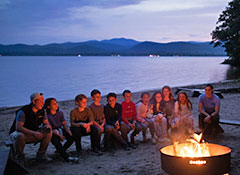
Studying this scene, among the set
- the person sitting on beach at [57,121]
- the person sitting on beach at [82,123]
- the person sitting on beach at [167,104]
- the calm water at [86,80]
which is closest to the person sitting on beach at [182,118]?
the person sitting on beach at [167,104]

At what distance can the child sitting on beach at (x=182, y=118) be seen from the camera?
6.88 metres

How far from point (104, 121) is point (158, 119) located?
1265 mm

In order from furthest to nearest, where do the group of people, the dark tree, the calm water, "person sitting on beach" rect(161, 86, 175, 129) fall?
the dark tree < the calm water < "person sitting on beach" rect(161, 86, 175, 129) < the group of people

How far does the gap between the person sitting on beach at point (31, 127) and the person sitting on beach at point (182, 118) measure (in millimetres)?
2881

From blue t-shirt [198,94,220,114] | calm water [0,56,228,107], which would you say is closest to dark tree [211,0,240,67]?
calm water [0,56,228,107]

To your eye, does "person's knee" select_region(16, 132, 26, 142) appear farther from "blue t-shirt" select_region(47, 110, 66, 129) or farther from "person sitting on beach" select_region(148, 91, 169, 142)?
"person sitting on beach" select_region(148, 91, 169, 142)

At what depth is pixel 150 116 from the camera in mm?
6980

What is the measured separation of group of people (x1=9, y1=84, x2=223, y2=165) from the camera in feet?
17.7

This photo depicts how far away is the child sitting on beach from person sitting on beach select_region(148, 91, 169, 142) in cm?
22

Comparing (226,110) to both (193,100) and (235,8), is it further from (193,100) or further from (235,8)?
(235,8)

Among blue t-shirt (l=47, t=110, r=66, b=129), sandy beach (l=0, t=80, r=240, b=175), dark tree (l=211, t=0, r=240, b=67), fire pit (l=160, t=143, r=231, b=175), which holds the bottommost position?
sandy beach (l=0, t=80, r=240, b=175)

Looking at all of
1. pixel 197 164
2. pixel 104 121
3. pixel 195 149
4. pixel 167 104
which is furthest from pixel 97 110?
pixel 197 164

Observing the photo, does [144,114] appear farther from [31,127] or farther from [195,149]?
[31,127]

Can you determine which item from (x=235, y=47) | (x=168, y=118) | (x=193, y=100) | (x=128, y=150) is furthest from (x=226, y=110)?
(x=235, y=47)
